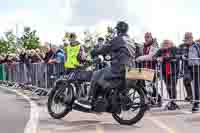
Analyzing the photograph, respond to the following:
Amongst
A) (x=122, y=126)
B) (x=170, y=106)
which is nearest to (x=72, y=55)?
(x=170, y=106)

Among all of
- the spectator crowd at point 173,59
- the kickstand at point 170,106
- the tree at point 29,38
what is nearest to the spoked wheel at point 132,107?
the spectator crowd at point 173,59

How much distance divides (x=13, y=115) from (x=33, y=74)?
8619 millimetres

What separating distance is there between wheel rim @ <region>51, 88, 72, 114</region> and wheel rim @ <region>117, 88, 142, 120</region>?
1.36 metres

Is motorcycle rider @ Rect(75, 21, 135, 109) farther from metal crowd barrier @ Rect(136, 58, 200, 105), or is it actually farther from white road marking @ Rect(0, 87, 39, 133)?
metal crowd barrier @ Rect(136, 58, 200, 105)

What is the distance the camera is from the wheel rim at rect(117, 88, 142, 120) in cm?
991

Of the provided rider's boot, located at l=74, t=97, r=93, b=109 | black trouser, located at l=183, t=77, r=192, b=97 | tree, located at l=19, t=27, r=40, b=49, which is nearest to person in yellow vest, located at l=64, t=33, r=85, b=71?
rider's boot, located at l=74, t=97, r=93, b=109

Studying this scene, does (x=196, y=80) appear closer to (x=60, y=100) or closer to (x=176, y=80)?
(x=176, y=80)

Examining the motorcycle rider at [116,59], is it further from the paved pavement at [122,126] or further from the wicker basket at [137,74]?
the paved pavement at [122,126]

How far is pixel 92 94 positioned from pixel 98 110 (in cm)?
38

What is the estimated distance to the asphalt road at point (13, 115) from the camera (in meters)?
9.66

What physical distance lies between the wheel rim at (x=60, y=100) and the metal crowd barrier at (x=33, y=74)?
18.4 ft

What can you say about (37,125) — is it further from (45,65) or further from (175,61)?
(45,65)

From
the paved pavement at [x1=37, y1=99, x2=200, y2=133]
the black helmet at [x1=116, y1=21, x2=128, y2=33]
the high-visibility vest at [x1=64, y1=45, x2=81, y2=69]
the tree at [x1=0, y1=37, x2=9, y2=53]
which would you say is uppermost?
the tree at [x1=0, y1=37, x2=9, y2=53]

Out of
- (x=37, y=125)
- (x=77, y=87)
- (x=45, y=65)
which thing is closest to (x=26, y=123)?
(x=37, y=125)
